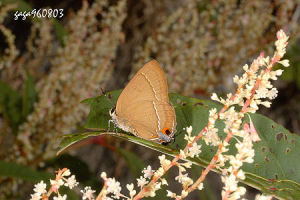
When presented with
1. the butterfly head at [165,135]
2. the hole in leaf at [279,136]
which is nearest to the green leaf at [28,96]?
the butterfly head at [165,135]

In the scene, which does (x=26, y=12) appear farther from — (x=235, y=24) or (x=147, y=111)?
(x=235, y=24)

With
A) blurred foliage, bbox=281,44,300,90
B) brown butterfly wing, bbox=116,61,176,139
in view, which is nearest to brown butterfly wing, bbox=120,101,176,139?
brown butterfly wing, bbox=116,61,176,139

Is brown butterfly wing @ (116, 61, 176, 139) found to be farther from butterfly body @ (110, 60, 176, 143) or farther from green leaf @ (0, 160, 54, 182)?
green leaf @ (0, 160, 54, 182)

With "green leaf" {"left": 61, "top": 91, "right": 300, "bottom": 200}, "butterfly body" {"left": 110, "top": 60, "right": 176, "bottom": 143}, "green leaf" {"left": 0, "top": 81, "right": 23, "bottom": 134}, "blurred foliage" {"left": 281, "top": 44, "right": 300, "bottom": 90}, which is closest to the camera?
"green leaf" {"left": 61, "top": 91, "right": 300, "bottom": 200}

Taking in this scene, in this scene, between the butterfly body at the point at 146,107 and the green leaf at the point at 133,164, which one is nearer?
the butterfly body at the point at 146,107

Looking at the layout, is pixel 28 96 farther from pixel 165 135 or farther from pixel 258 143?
pixel 258 143

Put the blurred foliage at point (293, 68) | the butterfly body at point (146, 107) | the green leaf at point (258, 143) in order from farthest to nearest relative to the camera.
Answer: the blurred foliage at point (293, 68) → the butterfly body at point (146, 107) → the green leaf at point (258, 143)

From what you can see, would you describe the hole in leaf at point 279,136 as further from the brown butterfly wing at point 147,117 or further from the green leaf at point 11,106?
the green leaf at point 11,106
